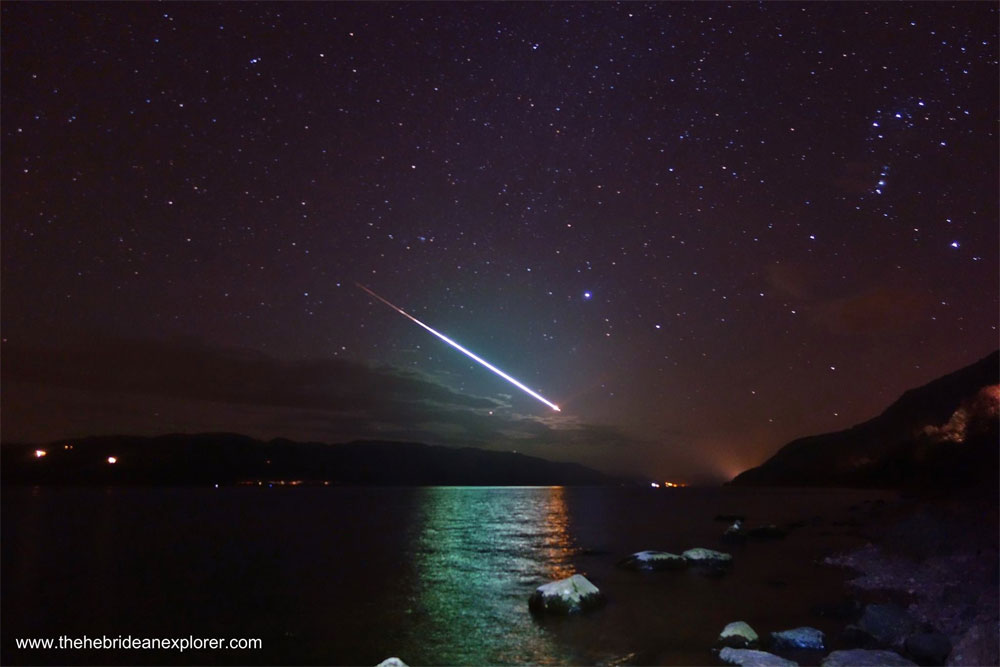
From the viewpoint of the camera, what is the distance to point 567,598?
2822 centimetres

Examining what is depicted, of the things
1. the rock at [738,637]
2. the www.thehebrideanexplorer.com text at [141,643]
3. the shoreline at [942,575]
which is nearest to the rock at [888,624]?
the shoreline at [942,575]

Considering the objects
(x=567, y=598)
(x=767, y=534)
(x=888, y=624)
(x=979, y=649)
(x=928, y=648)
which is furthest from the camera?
(x=767, y=534)

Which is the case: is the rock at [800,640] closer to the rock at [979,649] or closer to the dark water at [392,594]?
the dark water at [392,594]

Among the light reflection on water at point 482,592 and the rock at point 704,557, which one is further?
the rock at point 704,557

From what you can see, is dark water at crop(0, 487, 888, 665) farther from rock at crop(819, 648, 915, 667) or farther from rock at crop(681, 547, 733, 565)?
rock at crop(819, 648, 915, 667)

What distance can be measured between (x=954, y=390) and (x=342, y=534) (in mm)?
145714

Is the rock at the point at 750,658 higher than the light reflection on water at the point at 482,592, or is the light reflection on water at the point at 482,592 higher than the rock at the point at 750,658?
the rock at the point at 750,658

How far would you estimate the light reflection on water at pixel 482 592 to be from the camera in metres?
A: 23.6

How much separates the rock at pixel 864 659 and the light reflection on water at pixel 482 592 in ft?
28.5

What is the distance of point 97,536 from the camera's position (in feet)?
226

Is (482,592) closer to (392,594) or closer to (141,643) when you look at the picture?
(392,594)

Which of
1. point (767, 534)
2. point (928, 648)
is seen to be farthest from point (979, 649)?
point (767, 534)

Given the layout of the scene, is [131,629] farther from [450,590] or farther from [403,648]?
[450,590]

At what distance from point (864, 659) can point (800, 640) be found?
9.99 feet
